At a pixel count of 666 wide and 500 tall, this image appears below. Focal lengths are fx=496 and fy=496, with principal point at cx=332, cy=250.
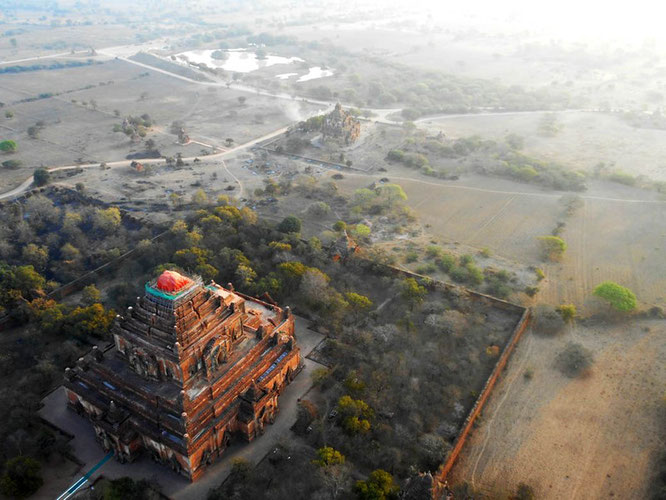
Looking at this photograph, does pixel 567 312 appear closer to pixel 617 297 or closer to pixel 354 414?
pixel 617 297

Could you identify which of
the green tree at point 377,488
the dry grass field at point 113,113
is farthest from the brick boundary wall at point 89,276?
the green tree at point 377,488

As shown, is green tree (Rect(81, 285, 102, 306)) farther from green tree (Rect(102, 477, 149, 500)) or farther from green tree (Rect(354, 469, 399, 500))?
green tree (Rect(354, 469, 399, 500))

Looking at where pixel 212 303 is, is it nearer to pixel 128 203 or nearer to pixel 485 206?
pixel 128 203

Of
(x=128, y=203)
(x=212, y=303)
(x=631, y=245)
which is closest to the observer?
(x=212, y=303)

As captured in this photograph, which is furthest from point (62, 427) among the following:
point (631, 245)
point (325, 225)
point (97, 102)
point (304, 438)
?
point (97, 102)

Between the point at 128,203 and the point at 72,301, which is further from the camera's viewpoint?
the point at 128,203

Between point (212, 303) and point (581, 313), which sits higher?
point (212, 303)
